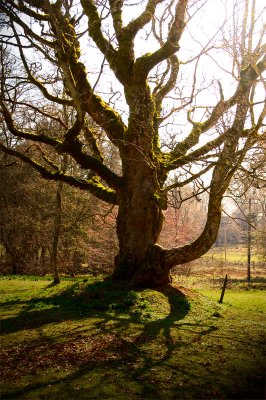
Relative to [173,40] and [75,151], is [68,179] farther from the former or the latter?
[173,40]

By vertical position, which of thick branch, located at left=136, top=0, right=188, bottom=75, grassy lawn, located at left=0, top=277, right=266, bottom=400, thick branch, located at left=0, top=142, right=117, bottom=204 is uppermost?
thick branch, located at left=136, top=0, right=188, bottom=75

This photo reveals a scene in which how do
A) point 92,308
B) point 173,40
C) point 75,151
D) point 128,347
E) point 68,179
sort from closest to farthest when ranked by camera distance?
point 128,347
point 92,308
point 173,40
point 75,151
point 68,179

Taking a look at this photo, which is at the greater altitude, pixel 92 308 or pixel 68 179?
pixel 68 179

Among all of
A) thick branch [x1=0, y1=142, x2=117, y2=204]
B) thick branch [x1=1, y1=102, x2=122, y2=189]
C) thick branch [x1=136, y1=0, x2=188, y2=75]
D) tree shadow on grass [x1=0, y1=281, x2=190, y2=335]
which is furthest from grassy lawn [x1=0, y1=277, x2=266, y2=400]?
thick branch [x1=136, y1=0, x2=188, y2=75]

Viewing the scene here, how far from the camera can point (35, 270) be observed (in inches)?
1053

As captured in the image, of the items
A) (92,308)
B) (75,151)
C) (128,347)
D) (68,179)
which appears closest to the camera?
(128,347)

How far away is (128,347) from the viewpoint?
7180mm

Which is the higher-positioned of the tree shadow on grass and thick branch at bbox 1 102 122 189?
thick branch at bbox 1 102 122 189

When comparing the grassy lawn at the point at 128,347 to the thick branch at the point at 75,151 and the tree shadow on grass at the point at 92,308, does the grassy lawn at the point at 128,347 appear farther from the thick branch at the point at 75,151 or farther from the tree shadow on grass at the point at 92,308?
the thick branch at the point at 75,151

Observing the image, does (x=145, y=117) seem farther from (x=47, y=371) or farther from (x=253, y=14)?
(x=47, y=371)

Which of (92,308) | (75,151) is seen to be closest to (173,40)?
(75,151)

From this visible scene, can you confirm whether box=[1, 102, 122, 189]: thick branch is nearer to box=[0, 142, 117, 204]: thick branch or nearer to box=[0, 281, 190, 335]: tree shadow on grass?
box=[0, 142, 117, 204]: thick branch

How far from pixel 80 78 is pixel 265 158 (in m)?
6.89

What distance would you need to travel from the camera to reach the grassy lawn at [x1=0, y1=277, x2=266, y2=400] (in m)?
5.34
